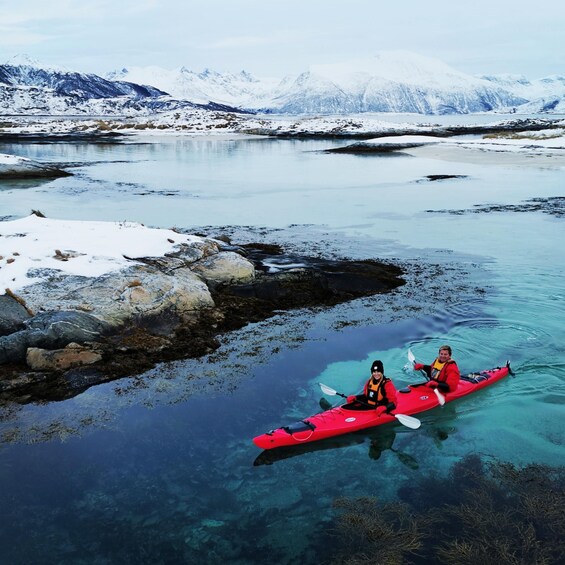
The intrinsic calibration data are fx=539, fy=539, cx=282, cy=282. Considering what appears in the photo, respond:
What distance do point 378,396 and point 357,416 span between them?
619 mm

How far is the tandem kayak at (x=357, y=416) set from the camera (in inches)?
387

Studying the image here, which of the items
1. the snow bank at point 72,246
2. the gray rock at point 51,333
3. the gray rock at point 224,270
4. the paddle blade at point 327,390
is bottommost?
the paddle blade at point 327,390

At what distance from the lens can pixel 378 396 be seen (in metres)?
11.0

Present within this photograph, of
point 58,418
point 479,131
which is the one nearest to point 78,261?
point 58,418

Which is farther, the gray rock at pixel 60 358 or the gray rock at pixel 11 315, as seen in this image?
the gray rock at pixel 11 315

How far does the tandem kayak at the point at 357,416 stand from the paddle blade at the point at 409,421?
12.6 inches

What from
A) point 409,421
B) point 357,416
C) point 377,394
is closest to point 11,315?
point 357,416

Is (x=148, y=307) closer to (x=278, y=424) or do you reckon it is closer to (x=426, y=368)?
(x=278, y=424)

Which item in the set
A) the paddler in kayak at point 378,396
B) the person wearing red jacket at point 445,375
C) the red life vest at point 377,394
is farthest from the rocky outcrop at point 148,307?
the person wearing red jacket at point 445,375

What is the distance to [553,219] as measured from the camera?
28.9 m

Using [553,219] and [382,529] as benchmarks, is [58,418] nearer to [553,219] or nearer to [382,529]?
[382,529]

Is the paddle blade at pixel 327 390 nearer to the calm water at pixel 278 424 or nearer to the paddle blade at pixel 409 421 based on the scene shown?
the calm water at pixel 278 424

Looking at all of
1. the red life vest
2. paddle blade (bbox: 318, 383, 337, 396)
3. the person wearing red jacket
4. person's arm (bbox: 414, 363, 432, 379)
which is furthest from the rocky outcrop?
the person wearing red jacket

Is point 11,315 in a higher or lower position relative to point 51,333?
higher
